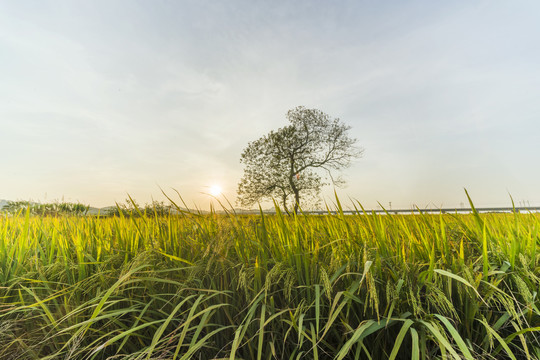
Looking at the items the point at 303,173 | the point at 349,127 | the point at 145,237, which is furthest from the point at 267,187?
the point at 145,237

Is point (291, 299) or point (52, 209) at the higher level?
point (52, 209)

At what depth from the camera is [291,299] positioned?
193cm

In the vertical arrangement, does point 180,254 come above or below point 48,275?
above

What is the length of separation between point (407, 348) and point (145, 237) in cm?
220

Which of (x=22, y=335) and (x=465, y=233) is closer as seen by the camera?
(x=22, y=335)

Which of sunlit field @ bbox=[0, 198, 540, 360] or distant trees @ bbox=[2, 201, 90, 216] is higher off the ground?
distant trees @ bbox=[2, 201, 90, 216]

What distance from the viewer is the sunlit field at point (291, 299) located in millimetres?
1593

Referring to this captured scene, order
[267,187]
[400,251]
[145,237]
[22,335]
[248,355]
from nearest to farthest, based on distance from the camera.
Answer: [248,355] < [400,251] < [22,335] < [145,237] < [267,187]

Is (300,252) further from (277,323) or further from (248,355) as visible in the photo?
(248,355)

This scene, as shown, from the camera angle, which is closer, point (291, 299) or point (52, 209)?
point (291, 299)

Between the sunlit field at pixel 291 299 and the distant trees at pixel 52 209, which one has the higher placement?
the distant trees at pixel 52 209

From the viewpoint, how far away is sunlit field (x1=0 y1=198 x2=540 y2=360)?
62.7 inches

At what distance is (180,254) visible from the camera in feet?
7.84

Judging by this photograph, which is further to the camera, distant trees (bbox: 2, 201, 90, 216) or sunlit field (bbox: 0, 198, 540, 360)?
distant trees (bbox: 2, 201, 90, 216)
